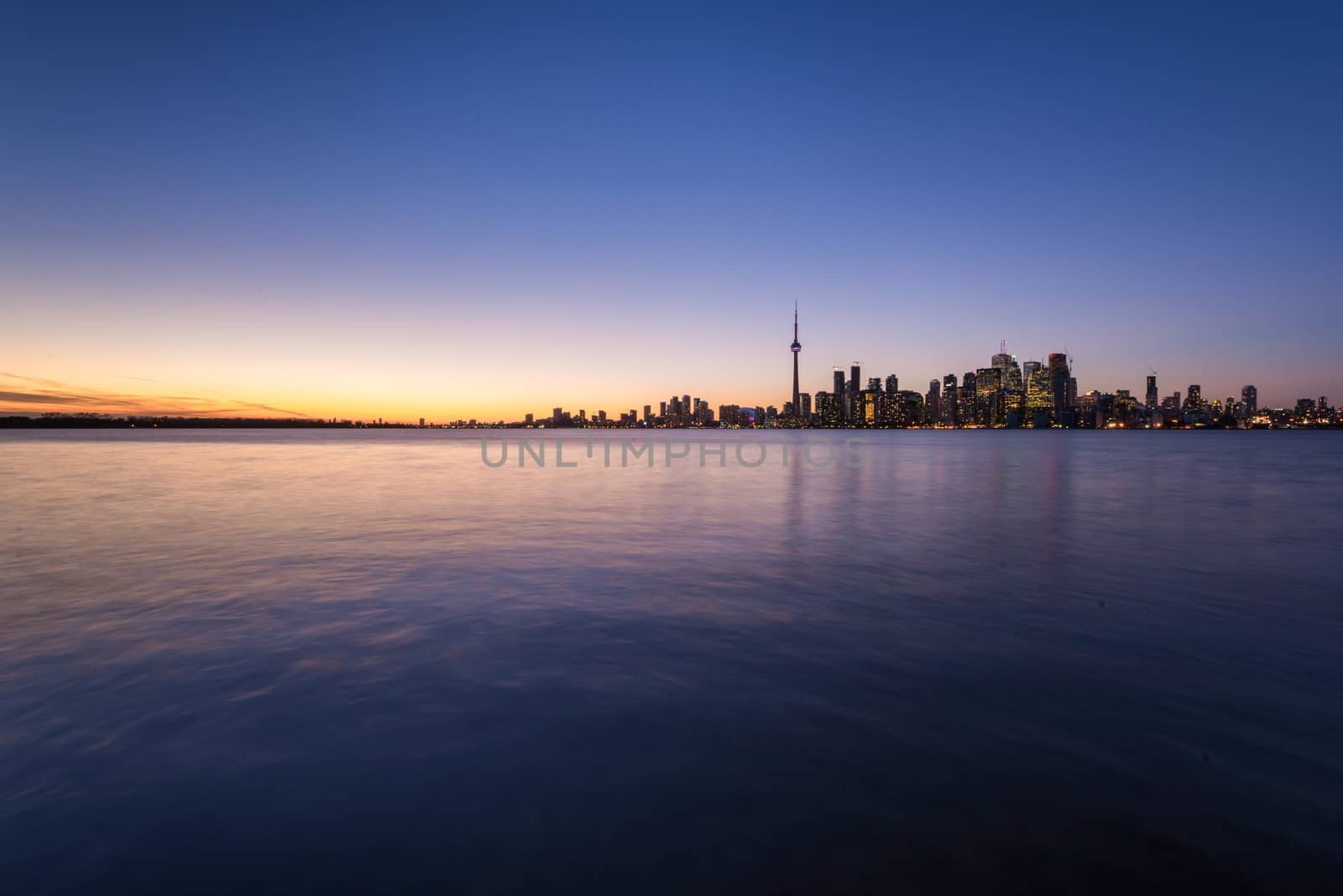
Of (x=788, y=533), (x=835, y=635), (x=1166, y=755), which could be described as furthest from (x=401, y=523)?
(x=1166, y=755)

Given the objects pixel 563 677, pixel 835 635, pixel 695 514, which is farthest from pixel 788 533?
pixel 563 677

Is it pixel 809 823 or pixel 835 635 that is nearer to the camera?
pixel 809 823

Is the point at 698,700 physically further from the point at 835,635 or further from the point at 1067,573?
the point at 1067,573

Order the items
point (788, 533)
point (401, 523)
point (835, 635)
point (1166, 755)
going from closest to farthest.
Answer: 1. point (1166, 755)
2. point (835, 635)
3. point (788, 533)
4. point (401, 523)

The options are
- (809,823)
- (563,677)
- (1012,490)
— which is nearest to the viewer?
(809,823)

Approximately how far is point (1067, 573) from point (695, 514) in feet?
42.0

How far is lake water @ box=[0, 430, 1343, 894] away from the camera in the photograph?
461 cm

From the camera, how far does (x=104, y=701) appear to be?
709 centimetres

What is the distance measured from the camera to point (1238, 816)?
4.99 meters

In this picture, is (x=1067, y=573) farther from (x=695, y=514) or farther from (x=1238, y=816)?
(x=695, y=514)

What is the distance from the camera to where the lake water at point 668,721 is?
4609 millimetres

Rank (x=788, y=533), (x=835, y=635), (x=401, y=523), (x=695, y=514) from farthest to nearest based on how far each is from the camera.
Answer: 1. (x=695, y=514)
2. (x=401, y=523)
3. (x=788, y=533)
4. (x=835, y=635)

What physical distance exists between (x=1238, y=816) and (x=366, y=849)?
691cm

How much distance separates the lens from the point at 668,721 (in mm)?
6637
